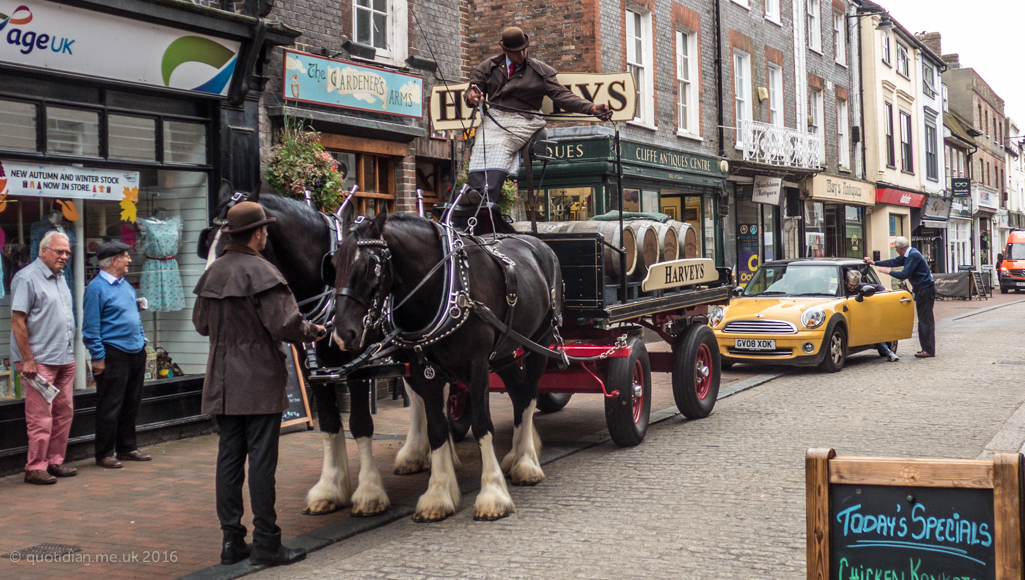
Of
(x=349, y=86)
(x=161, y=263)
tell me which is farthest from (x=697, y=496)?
(x=349, y=86)

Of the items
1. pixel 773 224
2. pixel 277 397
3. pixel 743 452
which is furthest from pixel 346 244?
pixel 773 224

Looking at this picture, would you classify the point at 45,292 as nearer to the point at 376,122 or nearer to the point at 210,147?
the point at 210,147

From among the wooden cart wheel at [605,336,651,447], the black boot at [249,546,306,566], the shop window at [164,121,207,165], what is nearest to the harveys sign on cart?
the wooden cart wheel at [605,336,651,447]

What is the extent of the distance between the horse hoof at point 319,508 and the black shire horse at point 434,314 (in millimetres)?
661

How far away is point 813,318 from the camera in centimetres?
1259

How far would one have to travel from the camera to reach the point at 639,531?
17.4 ft

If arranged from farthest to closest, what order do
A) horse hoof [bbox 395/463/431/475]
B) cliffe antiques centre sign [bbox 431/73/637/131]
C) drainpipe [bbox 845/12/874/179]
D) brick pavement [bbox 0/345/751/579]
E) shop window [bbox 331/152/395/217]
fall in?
drainpipe [bbox 845/12/874/179], shop window [bbox 331/152/395/217], cliffe antiques centre sign [bbox 431/73/637/131], horse hoof [bbox 395/463/431/475], brick pavement [bbox 0/345/751/579]

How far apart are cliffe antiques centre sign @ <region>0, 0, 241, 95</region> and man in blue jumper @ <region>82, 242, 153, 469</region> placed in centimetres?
166

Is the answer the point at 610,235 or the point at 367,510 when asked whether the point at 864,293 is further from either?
the point at 367,510

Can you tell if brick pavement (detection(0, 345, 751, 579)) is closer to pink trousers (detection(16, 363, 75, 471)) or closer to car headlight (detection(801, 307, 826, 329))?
pink trousers (detection(16, 363, 75, 471))

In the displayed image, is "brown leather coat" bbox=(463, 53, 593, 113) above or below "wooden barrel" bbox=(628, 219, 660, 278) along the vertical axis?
above

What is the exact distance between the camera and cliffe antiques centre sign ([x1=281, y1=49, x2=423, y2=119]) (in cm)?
1002

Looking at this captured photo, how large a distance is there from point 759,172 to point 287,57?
589 inches

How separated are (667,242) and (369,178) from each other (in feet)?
13.5
